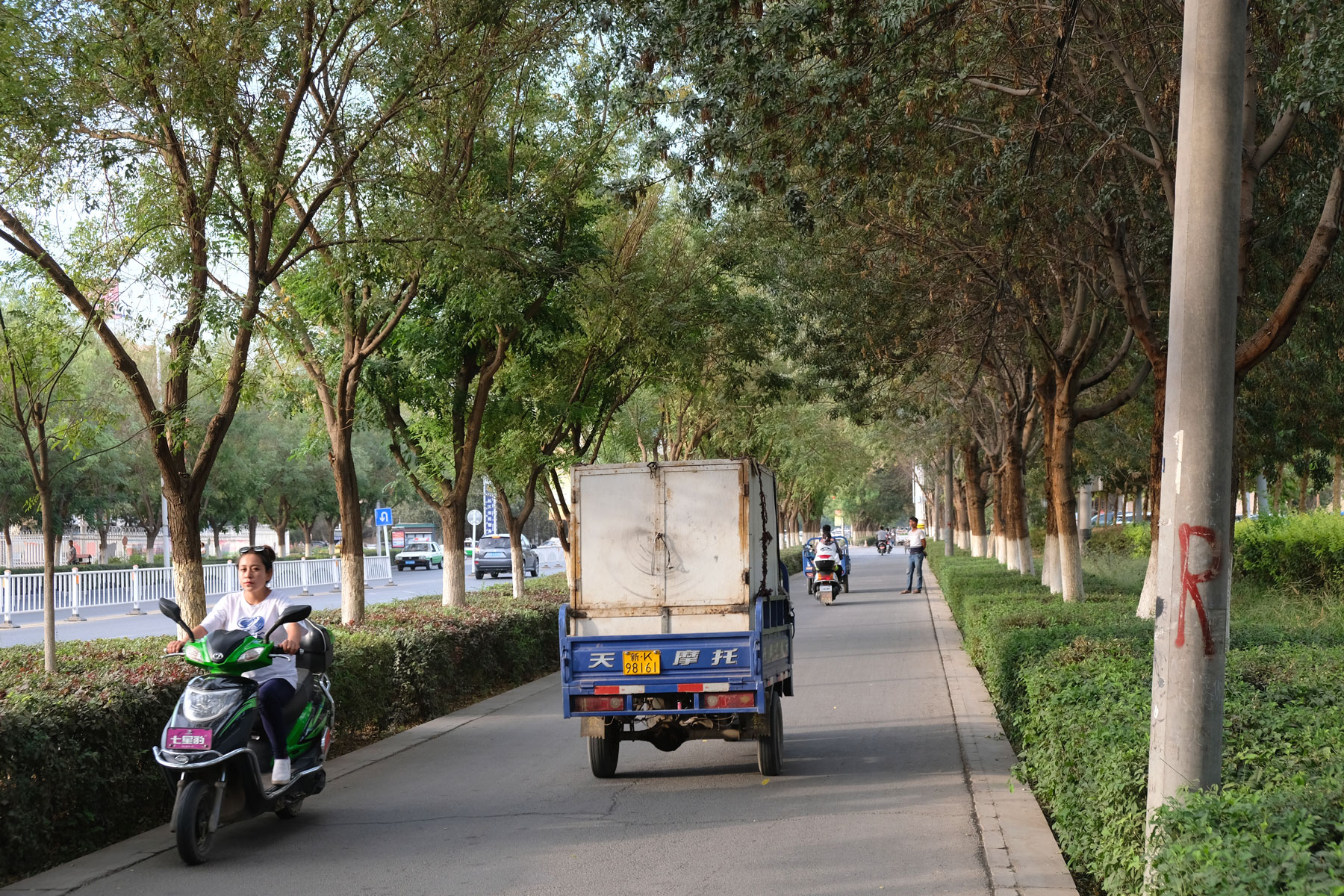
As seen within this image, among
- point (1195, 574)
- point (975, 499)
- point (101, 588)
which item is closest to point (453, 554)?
point (1195, 574)

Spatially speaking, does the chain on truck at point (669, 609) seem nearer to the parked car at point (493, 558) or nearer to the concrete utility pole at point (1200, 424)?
the concrete utility pole at point (1200, 424)

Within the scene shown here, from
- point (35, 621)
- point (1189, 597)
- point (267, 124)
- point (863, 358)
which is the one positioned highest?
point (267, 124)

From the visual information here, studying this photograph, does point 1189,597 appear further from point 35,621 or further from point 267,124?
point 35,621

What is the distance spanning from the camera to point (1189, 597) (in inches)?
197

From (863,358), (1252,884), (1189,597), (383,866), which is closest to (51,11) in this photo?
(383,866)

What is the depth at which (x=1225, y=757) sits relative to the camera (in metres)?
5.53

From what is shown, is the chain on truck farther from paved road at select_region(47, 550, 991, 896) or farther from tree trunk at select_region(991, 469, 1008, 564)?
tree trunk at select_region(991, 469, 1008, 564)

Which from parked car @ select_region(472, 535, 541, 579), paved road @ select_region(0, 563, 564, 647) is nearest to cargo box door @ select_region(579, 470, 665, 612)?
paved road @ select_region(0, 563, 564, 647)

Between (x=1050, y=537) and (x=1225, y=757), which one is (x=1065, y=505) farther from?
(x=1225, y=757)

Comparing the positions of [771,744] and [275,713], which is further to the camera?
[771,744]

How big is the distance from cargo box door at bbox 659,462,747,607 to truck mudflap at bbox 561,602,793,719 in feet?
2.10

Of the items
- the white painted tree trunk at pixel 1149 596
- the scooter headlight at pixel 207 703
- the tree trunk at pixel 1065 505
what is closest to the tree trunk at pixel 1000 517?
the tree trunk at pixel 1065 505

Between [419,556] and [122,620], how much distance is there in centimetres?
3882

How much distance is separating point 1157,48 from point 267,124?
8.74 m
